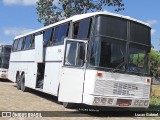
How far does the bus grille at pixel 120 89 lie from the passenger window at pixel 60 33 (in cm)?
343

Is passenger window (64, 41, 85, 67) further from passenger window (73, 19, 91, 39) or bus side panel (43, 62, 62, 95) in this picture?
bus side panel (43, 62, 62, 95)

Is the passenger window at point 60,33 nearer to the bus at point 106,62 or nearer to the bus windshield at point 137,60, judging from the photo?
the bus at point 106,62

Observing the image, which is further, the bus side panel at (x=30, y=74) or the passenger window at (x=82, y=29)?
the bus side panel at (x=30, y=74)

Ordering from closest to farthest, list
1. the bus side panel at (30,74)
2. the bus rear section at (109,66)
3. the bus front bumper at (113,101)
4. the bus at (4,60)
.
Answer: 1. the bus front bumper at (113,101)
2. the bus rear section at (109,66)
3. the bus side panel at (30,74)
4. the bus at (4,60)

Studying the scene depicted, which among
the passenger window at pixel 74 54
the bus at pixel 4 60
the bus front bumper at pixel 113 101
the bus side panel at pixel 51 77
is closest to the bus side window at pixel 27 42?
the bus side panel at pixel 51 77

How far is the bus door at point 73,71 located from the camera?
12172 mm

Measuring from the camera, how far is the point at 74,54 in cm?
1245

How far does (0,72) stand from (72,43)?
1984 centimetres

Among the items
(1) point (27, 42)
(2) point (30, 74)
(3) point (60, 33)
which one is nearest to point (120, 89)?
(3) point (60, 33)

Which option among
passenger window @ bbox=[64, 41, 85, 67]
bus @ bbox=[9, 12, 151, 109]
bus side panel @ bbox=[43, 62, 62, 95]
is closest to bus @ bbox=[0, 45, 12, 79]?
bus side panel @ bbox=[43, 62, 62, 95]

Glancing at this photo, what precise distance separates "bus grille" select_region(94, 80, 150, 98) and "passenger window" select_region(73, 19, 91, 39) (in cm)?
→ 179

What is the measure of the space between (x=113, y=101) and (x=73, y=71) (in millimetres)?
1720

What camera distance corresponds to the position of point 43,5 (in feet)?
115

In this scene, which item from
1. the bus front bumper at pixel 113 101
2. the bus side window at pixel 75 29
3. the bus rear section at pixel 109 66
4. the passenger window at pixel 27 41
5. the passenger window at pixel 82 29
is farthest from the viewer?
the passenger window at pixel 27 41
